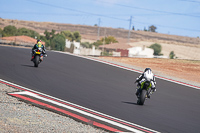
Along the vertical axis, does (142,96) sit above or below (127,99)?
→ above

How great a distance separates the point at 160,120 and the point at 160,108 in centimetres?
257

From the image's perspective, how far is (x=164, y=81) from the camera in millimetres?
23234

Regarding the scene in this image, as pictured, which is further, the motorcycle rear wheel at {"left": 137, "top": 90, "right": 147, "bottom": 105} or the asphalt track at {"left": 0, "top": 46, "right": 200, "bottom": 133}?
the motorcycle rear wheel at {"left": 137, "top": 90, "right": 147, "bottom": 105}

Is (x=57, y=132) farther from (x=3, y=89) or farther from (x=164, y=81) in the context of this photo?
(x=164, y=81)

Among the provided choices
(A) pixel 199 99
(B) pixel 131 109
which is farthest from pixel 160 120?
(A) pixel 199 99

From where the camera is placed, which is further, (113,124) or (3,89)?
(3,89)

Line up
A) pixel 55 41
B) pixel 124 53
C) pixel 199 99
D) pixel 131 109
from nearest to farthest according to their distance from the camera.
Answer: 1. pixel 131 109
2. pixel 199 99
3. pixel 124 53
4. pixel 55 41

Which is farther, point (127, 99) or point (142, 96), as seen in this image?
point (127, 99)

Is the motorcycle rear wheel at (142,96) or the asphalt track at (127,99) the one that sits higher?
the motorcycle rear wheel at (142,96)

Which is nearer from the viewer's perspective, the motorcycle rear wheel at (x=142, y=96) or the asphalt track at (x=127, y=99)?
the asphalt track at (x=127, y=99)

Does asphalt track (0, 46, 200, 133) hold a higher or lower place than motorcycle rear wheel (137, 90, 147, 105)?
lower

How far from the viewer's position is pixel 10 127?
7492 mm

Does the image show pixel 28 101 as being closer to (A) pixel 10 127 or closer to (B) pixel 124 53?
(A) pixel 10 127

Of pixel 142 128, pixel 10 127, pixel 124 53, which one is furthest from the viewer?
pixel 124 53
